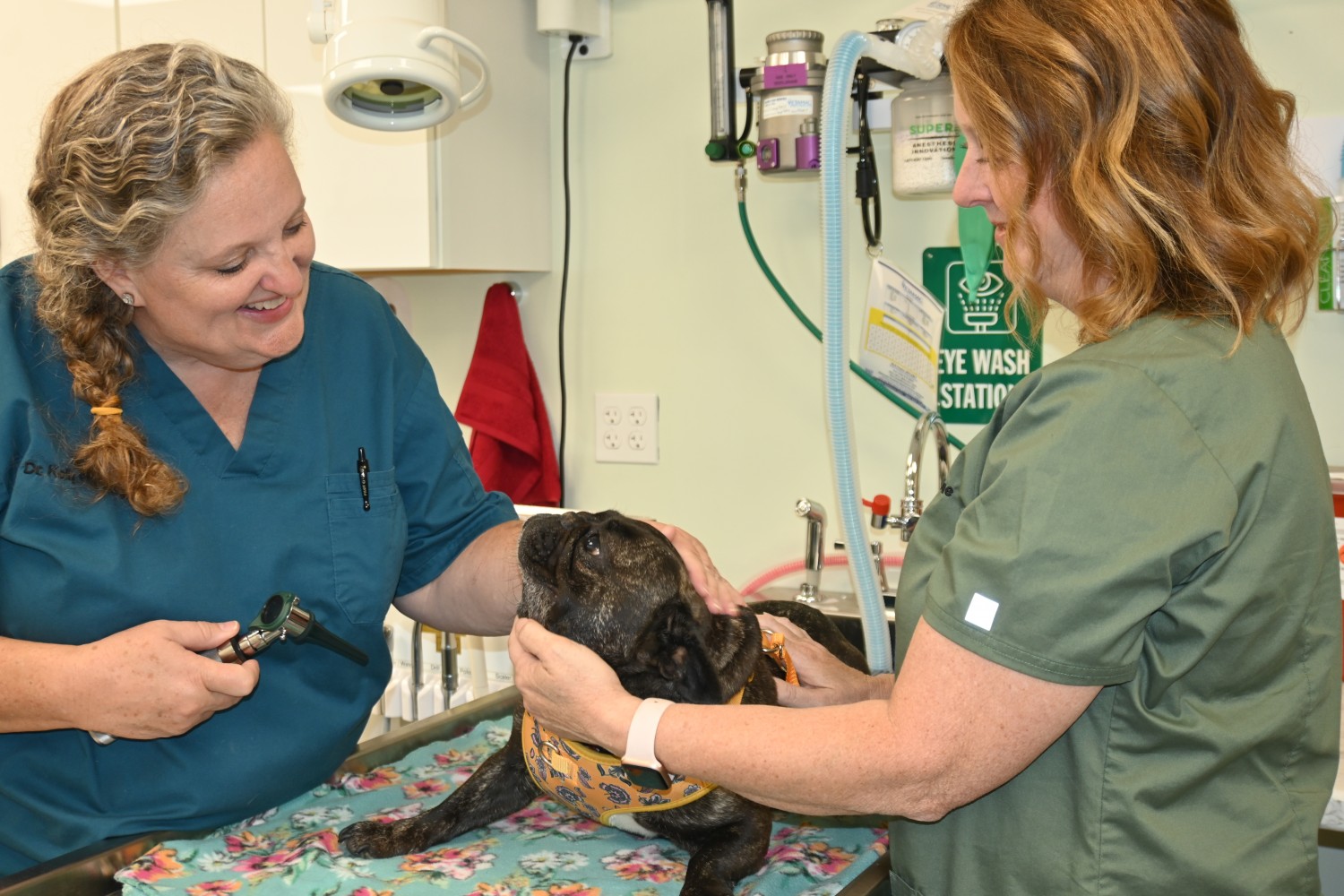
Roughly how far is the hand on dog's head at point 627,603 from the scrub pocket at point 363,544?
0.55 feet

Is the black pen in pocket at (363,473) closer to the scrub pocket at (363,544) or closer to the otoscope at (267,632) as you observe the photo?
the scrub pocket at (363,544)

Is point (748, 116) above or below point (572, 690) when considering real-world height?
above

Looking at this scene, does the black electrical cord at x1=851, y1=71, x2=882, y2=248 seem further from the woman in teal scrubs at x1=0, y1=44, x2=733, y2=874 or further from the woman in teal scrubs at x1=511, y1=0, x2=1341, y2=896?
the woman in teal scrubs at x1=511, y1=0, x2=1341, y2=896

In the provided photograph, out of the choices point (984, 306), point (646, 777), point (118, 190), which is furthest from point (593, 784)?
point (984, 306)

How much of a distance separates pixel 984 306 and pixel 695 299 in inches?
22.6

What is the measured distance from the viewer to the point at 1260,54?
1.89m

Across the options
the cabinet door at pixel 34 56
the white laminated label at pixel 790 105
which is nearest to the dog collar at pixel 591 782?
the white laminated label at pixel 790 105

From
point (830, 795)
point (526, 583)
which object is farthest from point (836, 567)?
point (830, 795)

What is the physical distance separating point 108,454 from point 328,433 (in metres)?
0.26

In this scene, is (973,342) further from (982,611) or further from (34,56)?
(34,56)

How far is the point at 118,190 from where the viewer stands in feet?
3.95

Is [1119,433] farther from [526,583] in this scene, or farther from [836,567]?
[836,567]

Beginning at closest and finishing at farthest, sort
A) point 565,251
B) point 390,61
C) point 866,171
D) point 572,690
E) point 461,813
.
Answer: point 572,690
point 461,813
point 390,61
point 866,171
point 565,251

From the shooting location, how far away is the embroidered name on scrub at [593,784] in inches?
Answer: 47.7
